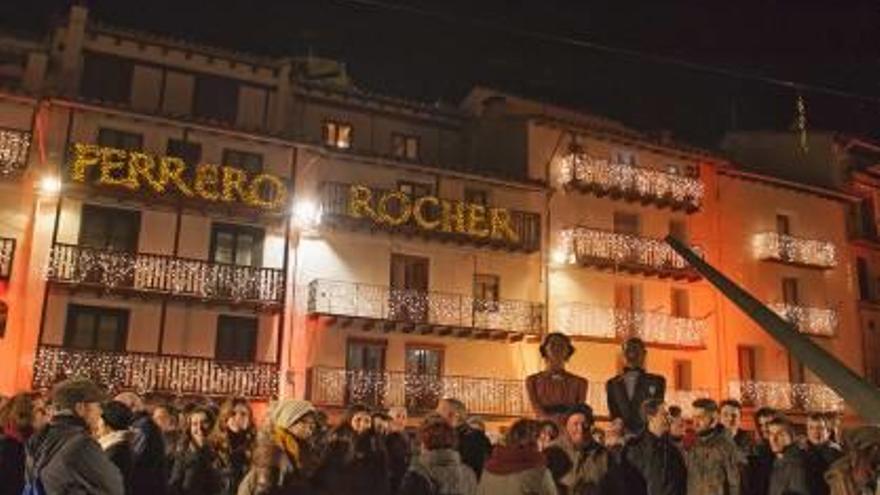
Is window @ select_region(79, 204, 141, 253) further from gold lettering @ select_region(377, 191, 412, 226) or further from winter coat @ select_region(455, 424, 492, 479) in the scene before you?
winter coat @ select_region(455, 424, 492, 479)

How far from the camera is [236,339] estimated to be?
26.8 m

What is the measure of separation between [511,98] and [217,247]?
13.1 m

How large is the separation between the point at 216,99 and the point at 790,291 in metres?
23.6

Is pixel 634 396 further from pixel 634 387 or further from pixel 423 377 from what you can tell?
pixel 423 377

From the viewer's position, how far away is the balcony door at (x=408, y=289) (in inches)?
1128

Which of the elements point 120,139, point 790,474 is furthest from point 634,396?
point 120,139

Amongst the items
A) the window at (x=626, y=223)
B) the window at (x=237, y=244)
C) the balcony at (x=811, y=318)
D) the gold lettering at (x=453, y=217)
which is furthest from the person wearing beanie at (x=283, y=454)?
the balcony at (x=811, y=318)

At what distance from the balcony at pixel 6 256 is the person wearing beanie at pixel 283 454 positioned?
20463 mm

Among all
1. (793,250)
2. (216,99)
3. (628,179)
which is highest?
(216,99)

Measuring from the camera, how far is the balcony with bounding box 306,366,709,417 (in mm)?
27000

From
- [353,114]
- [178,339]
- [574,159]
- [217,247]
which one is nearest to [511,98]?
[574,159]

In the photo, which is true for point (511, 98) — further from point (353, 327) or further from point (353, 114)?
point (353, 327)

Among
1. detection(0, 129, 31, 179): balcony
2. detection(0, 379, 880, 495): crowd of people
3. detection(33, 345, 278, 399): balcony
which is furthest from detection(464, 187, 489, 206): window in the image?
detection(0, 379, 880, 495): crowd of people

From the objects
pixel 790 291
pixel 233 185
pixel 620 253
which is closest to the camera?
pixel 233 185
